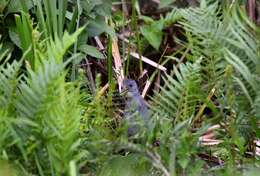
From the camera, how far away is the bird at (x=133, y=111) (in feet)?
6.00

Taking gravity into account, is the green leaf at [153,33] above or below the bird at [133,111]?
below

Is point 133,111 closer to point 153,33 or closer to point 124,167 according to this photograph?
point 124,167

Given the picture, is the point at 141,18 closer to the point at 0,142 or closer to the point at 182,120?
the point at 182,120

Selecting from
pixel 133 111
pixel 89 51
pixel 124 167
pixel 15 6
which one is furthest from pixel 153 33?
pixel 124 167

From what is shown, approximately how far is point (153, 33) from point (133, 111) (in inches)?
51.1

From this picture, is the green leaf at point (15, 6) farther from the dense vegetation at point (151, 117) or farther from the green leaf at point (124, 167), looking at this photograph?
the green leaf at point (124, 167)

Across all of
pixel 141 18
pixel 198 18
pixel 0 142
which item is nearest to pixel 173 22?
pixel 141 18

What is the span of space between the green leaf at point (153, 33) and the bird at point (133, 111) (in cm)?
99

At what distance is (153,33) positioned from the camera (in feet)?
10.6

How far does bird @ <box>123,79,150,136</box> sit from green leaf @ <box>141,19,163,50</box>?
0.99 metres

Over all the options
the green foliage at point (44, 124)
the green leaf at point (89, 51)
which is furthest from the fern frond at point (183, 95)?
the green leaf at point (89, 51)

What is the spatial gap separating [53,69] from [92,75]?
1.36 m

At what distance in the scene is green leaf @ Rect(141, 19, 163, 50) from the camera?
3203mm

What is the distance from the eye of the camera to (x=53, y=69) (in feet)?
5.64
